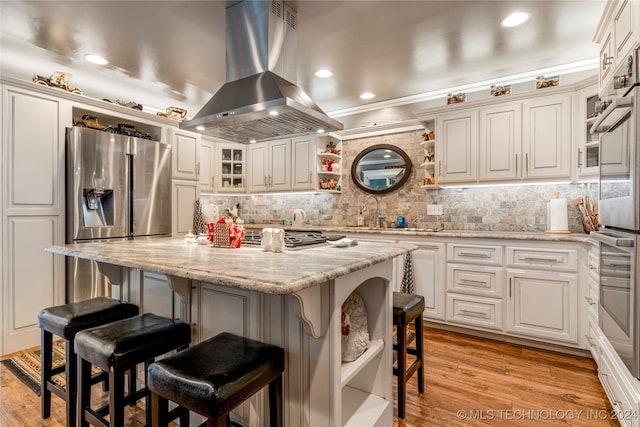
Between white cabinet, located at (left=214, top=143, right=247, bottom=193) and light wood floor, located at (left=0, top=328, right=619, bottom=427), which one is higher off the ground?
white cabinet, located at (left=214, top=143, right=247, bottom=193)

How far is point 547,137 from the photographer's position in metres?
3.03

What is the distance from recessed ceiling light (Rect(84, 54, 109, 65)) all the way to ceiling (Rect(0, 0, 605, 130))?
0.05 m

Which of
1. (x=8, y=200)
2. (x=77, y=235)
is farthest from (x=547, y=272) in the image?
(x=8, y=200)

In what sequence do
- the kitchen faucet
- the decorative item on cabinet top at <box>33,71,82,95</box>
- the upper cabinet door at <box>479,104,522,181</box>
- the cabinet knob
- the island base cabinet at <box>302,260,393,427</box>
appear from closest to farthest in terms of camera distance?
the island base cabinet at <box>302,260,393,427</box> < the cabinet knob < the decorative item on cabinet top at <box>33,71,82,95</box> < the upper cabinet door at <box>479,104,522,181</box> < the kitchen faucet

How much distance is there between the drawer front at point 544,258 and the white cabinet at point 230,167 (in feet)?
12.3

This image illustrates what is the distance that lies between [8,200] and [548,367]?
4.52 m

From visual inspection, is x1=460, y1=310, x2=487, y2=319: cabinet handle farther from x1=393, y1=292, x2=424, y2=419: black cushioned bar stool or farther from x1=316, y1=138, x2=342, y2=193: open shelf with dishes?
x1=316, y1=138, x2=342, y2=193: open shelf with dishes

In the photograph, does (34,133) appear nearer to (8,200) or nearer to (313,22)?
(8,200)

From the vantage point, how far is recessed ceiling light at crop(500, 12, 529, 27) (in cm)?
237

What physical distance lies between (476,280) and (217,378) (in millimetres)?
2666

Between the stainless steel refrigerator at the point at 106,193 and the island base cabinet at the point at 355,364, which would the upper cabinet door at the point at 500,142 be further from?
the stainless steel refrigerator at the point at 106,193

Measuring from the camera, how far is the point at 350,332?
160cm

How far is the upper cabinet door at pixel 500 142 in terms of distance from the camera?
3168 mm

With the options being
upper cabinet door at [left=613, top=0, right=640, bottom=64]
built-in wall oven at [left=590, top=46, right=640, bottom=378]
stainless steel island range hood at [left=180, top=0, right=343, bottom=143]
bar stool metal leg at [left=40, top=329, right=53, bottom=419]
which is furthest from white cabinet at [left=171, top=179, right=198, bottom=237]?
upper cabinet door at [left=613, top=0, right=640, bottom=64]
